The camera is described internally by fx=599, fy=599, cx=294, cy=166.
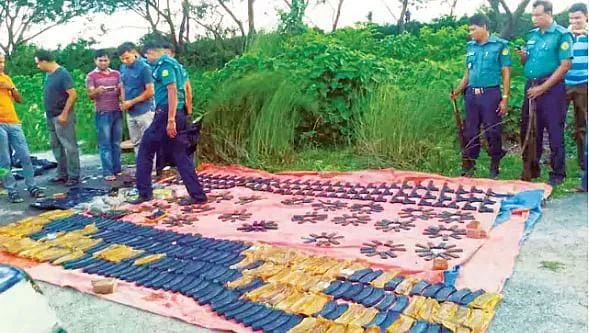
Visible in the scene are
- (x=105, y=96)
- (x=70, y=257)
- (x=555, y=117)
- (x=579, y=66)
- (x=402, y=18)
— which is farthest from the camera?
(x=402, y=18)

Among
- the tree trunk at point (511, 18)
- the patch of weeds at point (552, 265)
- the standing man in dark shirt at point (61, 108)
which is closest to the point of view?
the patch of weeds at point (552, 265)

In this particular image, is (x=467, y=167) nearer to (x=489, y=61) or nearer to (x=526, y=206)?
(x=489, y=61)

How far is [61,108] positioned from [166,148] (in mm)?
1837

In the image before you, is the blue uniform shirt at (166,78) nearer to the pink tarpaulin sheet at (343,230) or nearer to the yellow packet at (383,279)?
the pink tarpaulin sheet at (343,230)

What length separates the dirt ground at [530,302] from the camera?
2781 millimetres

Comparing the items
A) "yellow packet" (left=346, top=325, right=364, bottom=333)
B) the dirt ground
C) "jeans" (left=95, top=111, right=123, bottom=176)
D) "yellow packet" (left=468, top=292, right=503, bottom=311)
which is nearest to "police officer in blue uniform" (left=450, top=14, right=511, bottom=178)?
the dirt ground

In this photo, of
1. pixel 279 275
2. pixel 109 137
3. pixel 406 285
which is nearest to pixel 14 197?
pixel 109 137

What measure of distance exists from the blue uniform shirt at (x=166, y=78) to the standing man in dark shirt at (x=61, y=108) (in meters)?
1.59

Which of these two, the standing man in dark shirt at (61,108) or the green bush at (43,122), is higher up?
the standing man in dark shirt at (61,108)

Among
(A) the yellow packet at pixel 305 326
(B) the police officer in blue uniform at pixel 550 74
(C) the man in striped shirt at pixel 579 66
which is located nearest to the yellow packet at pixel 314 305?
(A) the yellow packet at pixel 305 326

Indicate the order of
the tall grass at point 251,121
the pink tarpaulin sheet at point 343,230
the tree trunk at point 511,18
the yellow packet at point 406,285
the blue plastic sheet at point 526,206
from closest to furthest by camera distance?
the yellow packet at point 406,285 < the pink tarpaulin sheet at point 343,230 < the blue plastic sheet at point 526,206 < the tall grass at point 251,121 < the tree trunk at point 511,18

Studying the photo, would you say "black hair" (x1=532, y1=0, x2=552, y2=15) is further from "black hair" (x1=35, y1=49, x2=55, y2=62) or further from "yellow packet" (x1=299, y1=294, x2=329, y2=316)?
"black hair" (x1=35, y1=49, x2=55, y2=62)

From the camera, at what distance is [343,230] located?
14.2ft

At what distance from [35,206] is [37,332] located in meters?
4.10
